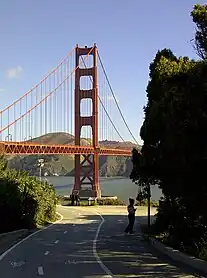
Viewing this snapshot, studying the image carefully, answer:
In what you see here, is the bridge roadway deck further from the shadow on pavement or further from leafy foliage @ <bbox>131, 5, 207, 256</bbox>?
leafy foliage @ <bbox>131, 5, 207, 256</bbox>

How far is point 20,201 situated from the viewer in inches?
1211

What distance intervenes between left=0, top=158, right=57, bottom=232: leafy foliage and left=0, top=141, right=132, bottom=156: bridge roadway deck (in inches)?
313

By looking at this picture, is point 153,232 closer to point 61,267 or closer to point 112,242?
point 112,242

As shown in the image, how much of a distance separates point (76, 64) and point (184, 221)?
58.6m

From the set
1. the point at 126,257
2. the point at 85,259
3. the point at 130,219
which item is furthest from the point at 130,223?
the point at 85,259

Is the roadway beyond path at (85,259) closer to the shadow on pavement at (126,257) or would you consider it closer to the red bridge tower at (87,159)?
the shadow on pavement at (126,257)

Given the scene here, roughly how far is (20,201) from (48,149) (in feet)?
89.2

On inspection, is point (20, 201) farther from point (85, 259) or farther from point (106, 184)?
point (106, 184)

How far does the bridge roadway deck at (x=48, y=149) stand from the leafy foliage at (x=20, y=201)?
794cm

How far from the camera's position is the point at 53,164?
10188cm

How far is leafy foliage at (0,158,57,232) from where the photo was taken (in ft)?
97.1

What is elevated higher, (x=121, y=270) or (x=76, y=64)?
(x=76, y=64)

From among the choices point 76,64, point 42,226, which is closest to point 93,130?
point 76,64

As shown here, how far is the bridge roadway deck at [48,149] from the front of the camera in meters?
49.0
